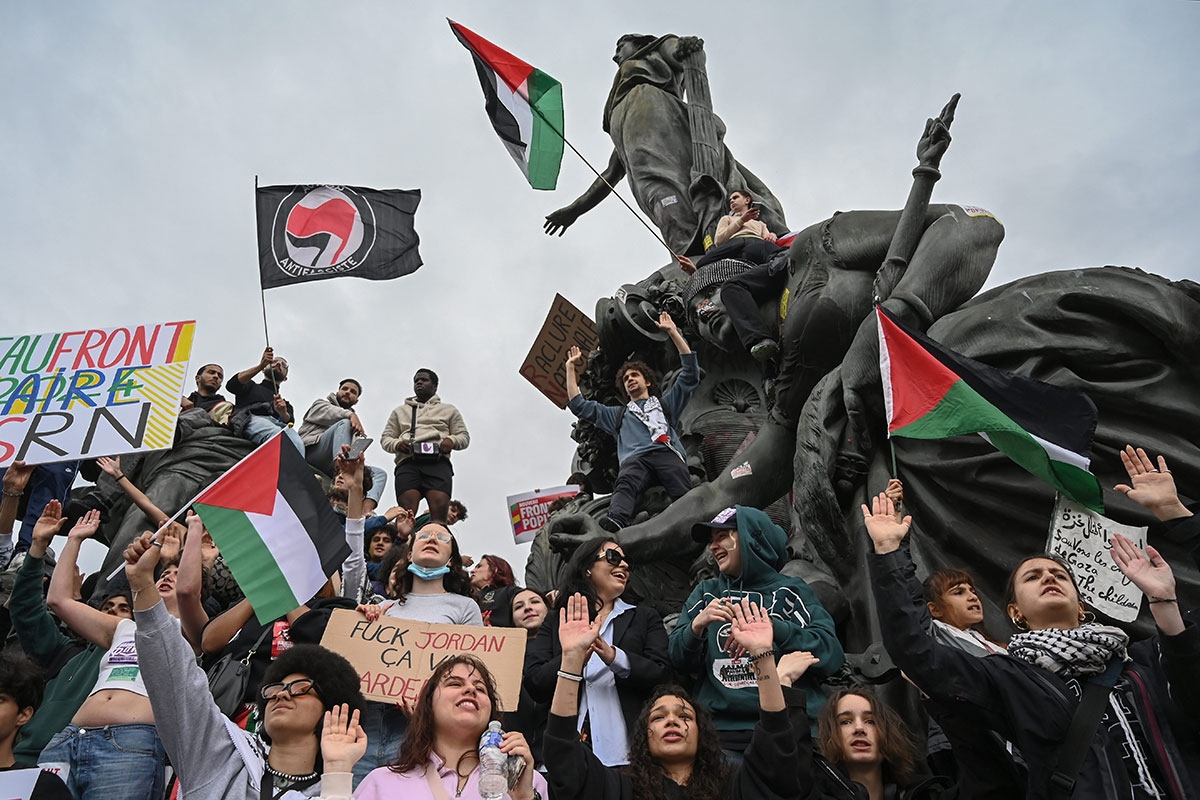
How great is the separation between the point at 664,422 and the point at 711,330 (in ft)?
4.44

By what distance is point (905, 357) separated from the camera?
551 cm

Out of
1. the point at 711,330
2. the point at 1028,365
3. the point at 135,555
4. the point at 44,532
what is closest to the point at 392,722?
the point at 135,555

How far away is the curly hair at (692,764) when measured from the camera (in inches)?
157

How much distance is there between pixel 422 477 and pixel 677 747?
723cm

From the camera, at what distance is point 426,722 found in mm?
3951

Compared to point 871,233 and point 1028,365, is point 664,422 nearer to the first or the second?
point 871,233

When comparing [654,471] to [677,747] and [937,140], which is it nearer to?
[937,140]

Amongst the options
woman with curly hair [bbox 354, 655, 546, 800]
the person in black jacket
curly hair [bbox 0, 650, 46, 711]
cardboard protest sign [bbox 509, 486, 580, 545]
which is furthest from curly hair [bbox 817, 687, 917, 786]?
cardboard protest sign [bbox 509, 486, 580, 545]

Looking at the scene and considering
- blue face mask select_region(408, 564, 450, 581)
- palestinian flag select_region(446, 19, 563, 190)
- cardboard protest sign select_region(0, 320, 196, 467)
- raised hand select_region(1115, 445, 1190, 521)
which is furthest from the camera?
palestinian flag select_region(446, 19, 563, 190)

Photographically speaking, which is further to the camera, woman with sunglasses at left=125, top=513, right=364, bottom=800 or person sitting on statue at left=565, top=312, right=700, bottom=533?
person sitting on statue at left=565, top=312, right=700, bottom=533

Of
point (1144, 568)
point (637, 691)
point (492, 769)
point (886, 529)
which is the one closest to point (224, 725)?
point (492, 769)

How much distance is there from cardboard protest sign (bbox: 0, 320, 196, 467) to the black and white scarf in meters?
5.03

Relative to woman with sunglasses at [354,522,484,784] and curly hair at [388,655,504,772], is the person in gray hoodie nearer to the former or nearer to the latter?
woman with sunglasses at [354,522,484,784]

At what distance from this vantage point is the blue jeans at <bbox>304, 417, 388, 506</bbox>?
11.3m
